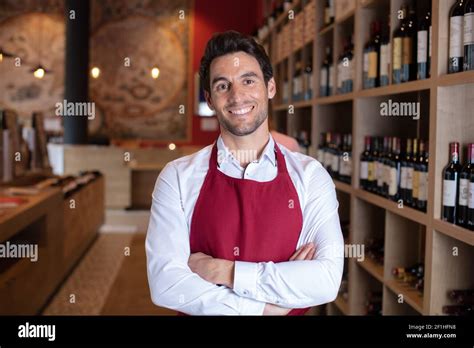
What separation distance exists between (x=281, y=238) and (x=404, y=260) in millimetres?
933

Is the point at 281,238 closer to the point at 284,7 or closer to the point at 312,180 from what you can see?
the point at 312,180

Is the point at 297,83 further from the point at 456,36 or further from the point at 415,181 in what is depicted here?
the point at 456,36

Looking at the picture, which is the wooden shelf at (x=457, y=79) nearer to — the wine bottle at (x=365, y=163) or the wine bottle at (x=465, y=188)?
the wine bottle at (x=465, y=188)

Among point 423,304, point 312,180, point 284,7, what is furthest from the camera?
point 284,7

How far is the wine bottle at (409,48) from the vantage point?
178 cm

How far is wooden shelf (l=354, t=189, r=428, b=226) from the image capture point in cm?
164

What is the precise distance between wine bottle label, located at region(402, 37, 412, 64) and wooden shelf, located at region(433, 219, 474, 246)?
1.67 feet

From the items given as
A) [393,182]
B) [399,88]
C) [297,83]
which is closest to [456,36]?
[399,88]

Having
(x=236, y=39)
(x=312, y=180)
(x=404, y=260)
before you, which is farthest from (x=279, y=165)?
(x=404, y=260)

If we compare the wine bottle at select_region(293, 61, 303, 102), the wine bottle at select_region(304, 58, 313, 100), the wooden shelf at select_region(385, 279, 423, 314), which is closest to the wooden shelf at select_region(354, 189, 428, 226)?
the wooden shelf at select_region(385, 279, 423, 314)

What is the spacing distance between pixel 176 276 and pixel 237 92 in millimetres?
367

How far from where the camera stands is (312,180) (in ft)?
4.12

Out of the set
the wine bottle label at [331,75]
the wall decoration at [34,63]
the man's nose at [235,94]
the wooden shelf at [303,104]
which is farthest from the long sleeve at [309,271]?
the wall decoration at [34,63]
